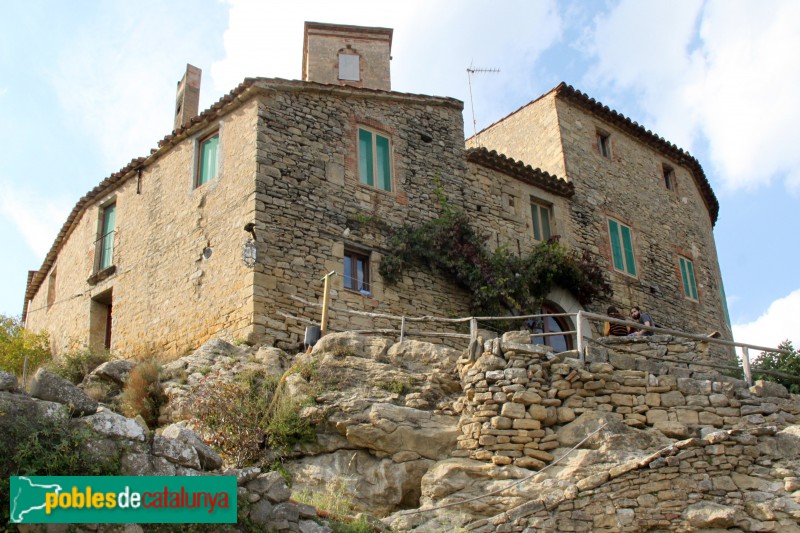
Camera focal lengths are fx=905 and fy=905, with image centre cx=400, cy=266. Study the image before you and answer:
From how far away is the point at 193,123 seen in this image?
17.4 metres

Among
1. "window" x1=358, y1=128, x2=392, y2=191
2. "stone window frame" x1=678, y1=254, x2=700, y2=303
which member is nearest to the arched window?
"window" x1=358, y1=128, x2=392, y2=191

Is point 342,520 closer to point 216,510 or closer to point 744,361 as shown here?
point 216,510

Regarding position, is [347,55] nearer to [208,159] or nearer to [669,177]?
[208,159]

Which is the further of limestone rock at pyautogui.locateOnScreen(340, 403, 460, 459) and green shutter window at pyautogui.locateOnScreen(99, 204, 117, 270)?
green shutter window at pyautogui.locateOnScreen(99, 204, 117, 270)

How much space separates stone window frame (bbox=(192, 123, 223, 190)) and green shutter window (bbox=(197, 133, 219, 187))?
1.0 inches

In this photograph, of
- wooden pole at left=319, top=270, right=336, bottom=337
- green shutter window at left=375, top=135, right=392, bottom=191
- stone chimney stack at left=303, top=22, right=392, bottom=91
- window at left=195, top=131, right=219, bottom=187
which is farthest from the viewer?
stone chimney stack at left=303, top=22, right=392, bottom=91

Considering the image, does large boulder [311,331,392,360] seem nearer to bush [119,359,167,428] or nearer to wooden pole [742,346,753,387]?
bush [119,359,167,428]

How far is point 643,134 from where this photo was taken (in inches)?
883

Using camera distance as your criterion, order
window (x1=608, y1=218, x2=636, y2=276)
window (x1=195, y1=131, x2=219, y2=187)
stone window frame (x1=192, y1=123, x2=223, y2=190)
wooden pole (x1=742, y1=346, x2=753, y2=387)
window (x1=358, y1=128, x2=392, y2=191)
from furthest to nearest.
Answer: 1. window (x1=608, y1=218, x2=636, y2=276)
2. window (x1=358, y1=128, x2=392, y2=191)
3. window (x1=195, y1=131, x2=219, y2=187)
4. stone window frame (x1=192, y1=123, x2=223, y2=190)
5. wooden pole (x1=742, y1=346, x2=753, y2=387)

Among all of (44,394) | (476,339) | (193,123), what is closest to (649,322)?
(476,339)

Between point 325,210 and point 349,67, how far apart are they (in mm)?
5325

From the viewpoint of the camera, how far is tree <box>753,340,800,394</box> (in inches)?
584

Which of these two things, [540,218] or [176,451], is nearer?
[176,451]

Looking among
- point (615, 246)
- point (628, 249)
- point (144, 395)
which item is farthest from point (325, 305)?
point (628, 249)
